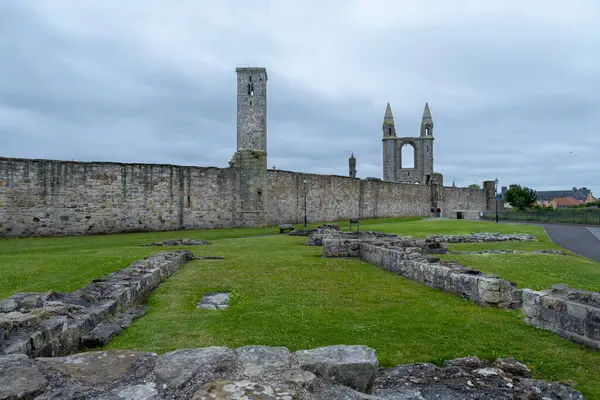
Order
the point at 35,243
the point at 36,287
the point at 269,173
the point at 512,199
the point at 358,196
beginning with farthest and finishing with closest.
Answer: the point at 512,199, the point at 358,196, the point at 269,173, the point at 35,243, the point at 36,287

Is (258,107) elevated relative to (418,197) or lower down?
elevated

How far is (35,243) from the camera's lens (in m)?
19.8

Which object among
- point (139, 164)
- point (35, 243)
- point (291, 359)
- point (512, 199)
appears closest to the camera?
point (291, 359)

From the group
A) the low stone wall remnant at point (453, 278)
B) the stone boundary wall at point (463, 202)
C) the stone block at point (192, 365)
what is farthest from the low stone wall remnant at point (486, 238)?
the stone boundary wall at point (463, 202)

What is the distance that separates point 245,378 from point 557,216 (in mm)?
44736

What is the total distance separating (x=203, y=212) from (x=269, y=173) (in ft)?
22.0

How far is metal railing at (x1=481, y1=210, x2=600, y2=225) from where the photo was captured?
35812 mm

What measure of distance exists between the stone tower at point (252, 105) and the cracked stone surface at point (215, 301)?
52085 millimetres

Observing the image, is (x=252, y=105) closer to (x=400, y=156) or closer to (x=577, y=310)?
(x=400, y=156)

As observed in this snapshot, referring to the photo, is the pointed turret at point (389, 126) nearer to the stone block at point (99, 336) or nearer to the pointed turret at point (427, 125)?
the pointed turret at point (427, 125)

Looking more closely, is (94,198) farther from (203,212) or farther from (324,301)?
(324,301)

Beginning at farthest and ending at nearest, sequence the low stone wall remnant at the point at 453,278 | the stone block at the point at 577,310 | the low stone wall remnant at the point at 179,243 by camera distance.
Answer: the low stone wall remnant at the point at 179,243
the low stone wall remnant at the point at 453,278
the stone block at the point at 577,310

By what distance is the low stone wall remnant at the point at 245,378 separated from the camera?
3.07 metres

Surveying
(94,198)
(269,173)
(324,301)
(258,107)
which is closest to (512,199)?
(258,107)
